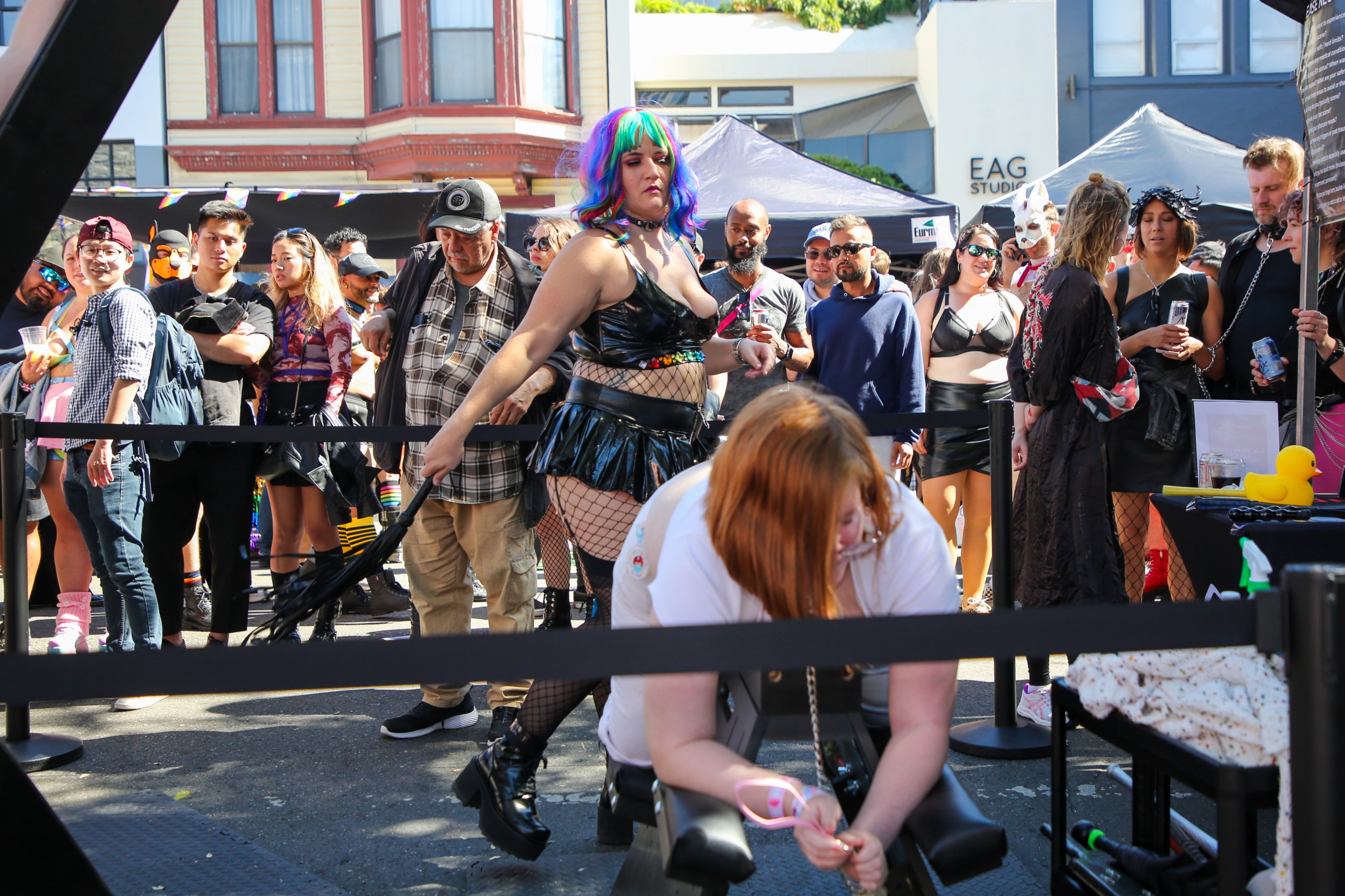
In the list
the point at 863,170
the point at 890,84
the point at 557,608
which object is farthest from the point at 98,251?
the point at 890,84

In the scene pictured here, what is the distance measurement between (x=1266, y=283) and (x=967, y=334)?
1501mm

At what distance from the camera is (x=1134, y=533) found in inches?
174

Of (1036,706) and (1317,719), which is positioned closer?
(1317,719)

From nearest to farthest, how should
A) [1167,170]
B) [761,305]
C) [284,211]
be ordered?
[761,305] → [1167,170] → [284,211]

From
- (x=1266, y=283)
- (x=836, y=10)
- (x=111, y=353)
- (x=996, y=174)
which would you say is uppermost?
(x=836, y=10)

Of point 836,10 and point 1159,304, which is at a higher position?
point 836,10

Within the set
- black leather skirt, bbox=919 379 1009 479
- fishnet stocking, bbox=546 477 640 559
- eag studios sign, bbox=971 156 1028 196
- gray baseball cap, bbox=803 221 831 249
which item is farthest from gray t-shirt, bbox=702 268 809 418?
eag studios sign, bbox=971 156 1028 196

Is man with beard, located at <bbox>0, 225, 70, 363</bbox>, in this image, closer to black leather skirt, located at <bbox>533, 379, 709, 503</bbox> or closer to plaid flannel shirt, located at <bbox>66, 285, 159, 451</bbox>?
plaid flannel shirt, located at <bbox>66, 285, 159, 451</bbox>

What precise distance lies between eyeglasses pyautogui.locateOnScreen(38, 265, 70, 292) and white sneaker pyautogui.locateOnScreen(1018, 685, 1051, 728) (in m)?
5.66

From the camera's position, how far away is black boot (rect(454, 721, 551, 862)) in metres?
2.72

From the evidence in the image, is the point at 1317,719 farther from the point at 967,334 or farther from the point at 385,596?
the point at 385,596

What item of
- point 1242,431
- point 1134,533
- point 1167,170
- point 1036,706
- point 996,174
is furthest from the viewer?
point 996,174

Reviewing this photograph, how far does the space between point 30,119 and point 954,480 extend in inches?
174

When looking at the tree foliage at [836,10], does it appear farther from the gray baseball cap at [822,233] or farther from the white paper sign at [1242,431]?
the white paper sign at [1242,431]
